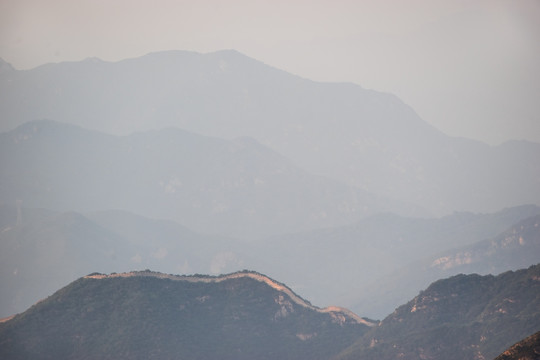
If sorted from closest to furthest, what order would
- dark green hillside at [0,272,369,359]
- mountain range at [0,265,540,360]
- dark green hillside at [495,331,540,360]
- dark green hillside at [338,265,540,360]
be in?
dark green hillside at [495,331,540,360], dark green hillside at [338,265,540,360], mountain range at [0,265,540,360], dark green hillside at [0,272,369,359]

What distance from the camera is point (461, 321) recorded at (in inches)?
6491

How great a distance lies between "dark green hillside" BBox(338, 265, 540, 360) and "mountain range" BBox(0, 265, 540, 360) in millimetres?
205

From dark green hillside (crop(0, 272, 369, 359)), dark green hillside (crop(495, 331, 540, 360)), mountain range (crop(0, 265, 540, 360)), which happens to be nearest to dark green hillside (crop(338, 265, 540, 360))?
mountain range (crop(0, 265, 540, 360))

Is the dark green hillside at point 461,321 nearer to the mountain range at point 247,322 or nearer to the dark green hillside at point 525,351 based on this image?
the mountain range at point 247,322

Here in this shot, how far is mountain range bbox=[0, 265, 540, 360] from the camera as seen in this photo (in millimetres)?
156125

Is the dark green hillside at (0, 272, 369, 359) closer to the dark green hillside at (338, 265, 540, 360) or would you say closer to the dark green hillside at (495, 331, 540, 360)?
the dark green hillside at (338, 265, 540, 360)

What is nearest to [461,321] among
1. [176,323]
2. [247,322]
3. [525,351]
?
[247,322]

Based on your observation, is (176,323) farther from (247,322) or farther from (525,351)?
(525,351)

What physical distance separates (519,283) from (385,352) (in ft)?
102

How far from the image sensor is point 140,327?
546 feet

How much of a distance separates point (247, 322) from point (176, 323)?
16.0m

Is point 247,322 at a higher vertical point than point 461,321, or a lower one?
higher

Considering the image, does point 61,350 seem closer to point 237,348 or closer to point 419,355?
point 237,348

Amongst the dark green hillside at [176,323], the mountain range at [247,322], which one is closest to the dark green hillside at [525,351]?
the mountain range at [247,322]
